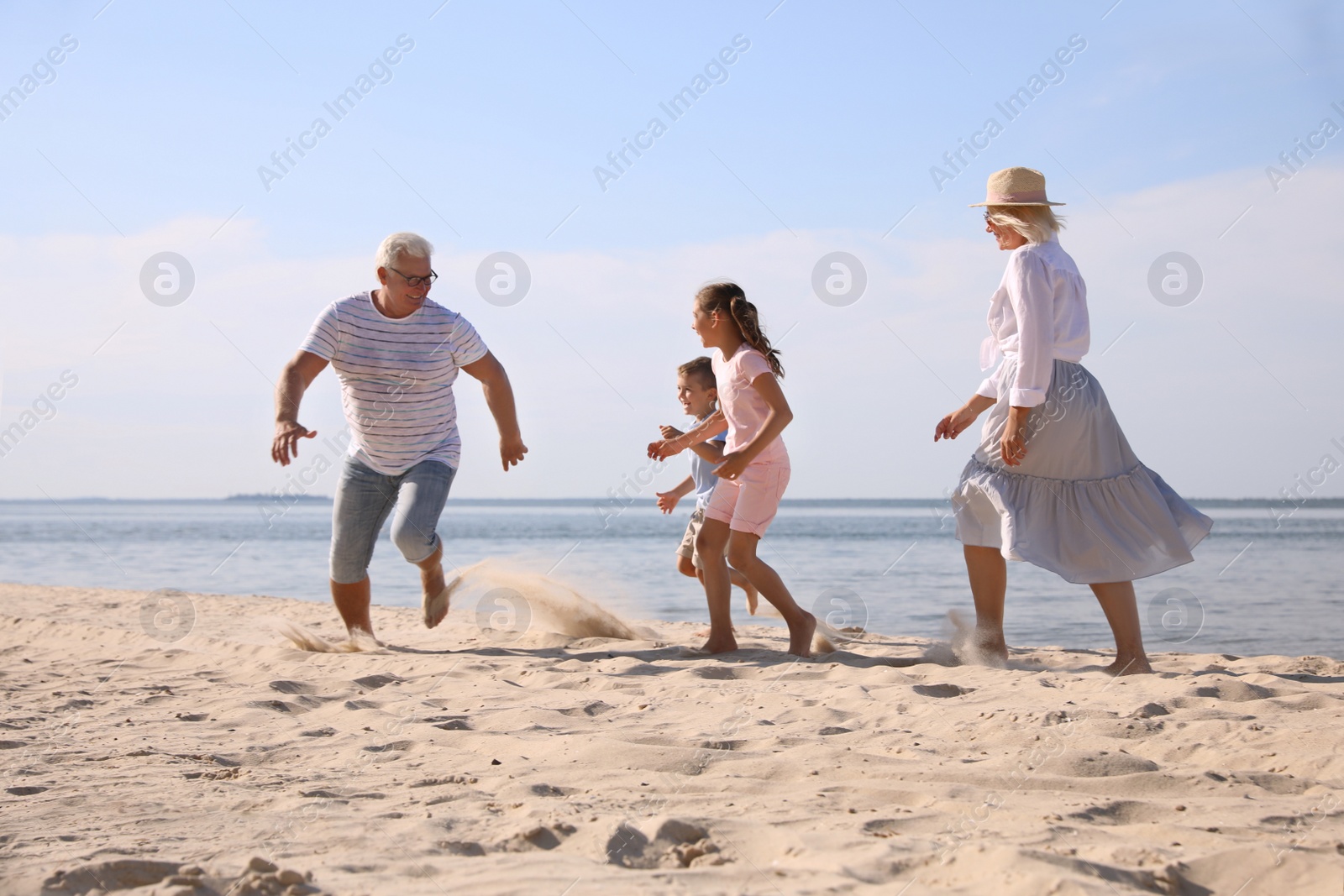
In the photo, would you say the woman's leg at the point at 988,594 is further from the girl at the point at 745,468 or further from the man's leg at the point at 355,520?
the man's leg at the point at 355,520

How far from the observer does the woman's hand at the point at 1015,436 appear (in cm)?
402

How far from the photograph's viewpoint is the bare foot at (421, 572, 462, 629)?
5.55 meters

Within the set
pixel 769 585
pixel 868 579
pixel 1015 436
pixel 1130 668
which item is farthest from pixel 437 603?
pixel 868 579

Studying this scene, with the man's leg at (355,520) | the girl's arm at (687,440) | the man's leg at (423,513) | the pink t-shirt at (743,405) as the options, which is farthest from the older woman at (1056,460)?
the man's leg at (355,520)

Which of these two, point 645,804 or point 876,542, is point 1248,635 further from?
point 876,542

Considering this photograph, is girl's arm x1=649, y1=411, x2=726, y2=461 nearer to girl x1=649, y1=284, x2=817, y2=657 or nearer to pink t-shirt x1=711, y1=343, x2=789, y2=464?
girl x1=649, y1=284, x2=817, y2=657

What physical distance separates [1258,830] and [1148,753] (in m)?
0.63

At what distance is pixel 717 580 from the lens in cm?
496

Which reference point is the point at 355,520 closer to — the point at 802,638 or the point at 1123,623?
the point at 802,638

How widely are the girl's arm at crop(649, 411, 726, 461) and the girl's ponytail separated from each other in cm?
42

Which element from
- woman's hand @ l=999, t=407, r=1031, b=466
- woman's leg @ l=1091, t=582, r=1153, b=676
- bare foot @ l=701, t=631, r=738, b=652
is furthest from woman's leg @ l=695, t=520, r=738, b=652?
woman's leg @ l=1091, t=582, r=1153, b=676

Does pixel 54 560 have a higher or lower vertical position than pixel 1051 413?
lower

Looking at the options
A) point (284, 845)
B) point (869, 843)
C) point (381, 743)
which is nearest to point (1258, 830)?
point (869, 843)

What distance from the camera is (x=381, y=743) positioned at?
3.11 metres
